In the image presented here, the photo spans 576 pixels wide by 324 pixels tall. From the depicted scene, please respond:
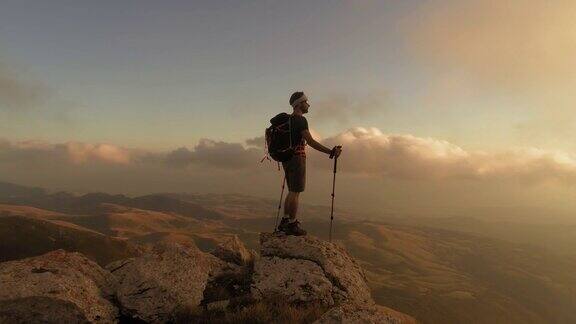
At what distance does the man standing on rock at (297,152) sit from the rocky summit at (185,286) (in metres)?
1.35

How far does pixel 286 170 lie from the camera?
54.0 ft

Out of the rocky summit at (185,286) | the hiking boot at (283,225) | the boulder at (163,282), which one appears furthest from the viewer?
the hiking boot at (283,225)

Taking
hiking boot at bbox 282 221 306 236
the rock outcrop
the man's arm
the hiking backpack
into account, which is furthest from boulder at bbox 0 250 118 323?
the man's arm

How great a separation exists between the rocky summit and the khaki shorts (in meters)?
2.08

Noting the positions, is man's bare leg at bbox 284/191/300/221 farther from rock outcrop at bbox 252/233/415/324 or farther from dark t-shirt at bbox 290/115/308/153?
dark t-shirt at bbox 290/115/308/153

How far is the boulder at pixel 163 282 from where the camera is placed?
494 inches

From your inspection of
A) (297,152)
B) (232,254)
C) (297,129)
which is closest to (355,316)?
(297,152)

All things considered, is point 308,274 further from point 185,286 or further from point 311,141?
point 311,141

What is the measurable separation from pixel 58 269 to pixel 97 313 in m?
2.52

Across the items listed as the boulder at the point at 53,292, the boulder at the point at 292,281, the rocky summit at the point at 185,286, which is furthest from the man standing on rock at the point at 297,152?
the boulder at the point at 53,292

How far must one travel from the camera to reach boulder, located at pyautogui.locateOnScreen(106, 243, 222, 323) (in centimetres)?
1255

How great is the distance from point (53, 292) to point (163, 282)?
314cm

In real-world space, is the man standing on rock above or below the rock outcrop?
above

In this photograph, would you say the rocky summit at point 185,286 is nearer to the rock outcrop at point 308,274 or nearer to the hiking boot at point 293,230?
the rock outcrop at point 308,274
